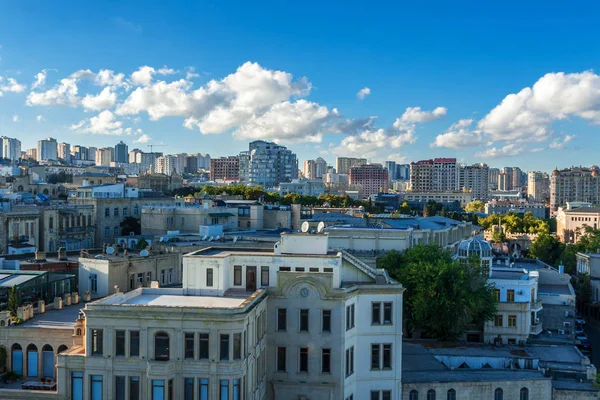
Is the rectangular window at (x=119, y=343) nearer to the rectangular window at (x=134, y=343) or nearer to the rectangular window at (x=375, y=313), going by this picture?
the rectangular window at (x=134, y=343)

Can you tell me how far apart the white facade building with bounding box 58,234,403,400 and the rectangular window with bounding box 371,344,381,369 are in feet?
0.18

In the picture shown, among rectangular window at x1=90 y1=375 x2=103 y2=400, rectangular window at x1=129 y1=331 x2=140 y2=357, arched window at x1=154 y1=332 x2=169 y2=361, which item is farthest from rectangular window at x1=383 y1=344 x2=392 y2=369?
rectangular window at x1=90 y1=375 x2=103 y2=400

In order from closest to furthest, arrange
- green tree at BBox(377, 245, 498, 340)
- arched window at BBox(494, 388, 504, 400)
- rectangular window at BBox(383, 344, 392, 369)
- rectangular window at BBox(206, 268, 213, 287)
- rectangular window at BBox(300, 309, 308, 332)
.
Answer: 1. rectangular window at BBox(300, 309, 308, 332)
2. rectangular window at BBox(206, 268, 213, 287)
3. rectangular window at BBox(383, 344, 392, 369)
4. arched window at BBox(494, 388, 504, 400)
5. green tree at BBox(377, 245, 498, 340)

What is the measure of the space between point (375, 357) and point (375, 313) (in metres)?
2.17

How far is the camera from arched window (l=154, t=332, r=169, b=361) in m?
24.9

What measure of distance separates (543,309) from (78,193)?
59.2 m

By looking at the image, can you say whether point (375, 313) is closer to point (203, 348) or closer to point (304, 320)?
point (304, 320)

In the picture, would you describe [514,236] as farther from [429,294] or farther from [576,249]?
[429,294]

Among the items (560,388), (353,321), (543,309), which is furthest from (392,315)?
(543,309)

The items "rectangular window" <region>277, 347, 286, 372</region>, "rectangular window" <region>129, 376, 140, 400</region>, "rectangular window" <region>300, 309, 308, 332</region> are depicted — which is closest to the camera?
"rectangular window" <region>129, 376, 140, 400</region>

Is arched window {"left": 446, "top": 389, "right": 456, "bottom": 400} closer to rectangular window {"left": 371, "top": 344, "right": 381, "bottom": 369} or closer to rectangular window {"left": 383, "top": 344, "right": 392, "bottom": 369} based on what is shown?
rectangular window {"left": 383, "top": 344, "right": 392, "bottom": 369}

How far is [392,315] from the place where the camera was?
30.5m

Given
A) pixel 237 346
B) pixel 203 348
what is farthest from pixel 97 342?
pixel 237 346

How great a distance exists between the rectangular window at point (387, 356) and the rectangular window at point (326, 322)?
3.52 metres
